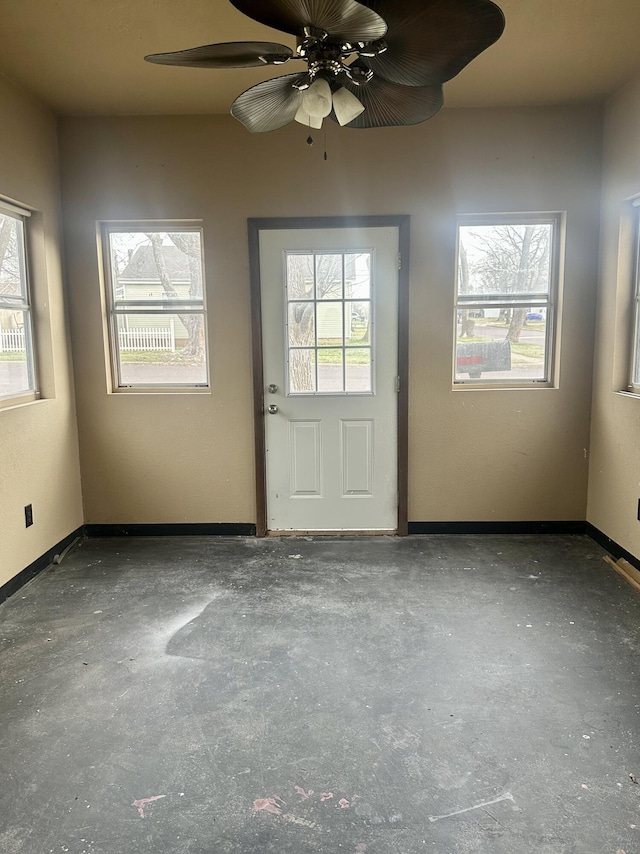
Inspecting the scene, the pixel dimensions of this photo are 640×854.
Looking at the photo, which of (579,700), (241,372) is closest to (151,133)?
(241,372)

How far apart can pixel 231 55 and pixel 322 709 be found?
6.94ft

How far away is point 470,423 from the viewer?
11.7 feet

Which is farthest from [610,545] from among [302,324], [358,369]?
[302,324]

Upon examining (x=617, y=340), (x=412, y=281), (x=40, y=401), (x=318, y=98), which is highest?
(x=318, y=98)

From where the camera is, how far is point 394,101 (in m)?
1.86

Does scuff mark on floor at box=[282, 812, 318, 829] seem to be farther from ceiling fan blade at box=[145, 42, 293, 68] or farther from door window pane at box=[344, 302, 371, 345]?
door window pane at box=[344, 302, 371, 345]

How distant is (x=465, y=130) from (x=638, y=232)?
1.16m

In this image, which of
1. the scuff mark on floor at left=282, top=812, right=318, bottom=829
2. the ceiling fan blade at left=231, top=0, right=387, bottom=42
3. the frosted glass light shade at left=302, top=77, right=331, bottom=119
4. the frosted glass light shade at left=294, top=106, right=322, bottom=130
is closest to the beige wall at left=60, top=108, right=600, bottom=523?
the frosted glass light shade at left=294, top=106, right=322, bottom=130

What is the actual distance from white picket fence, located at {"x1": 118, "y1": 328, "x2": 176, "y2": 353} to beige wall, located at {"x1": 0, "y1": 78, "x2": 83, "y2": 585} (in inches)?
13.9

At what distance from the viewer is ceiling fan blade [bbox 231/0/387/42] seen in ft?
4.29

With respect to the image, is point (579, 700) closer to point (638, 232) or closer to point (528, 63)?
point (638, 232)

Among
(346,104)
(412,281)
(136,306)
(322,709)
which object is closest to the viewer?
(346,104)

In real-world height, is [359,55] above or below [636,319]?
above

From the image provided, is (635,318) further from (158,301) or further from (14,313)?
(14,313)
